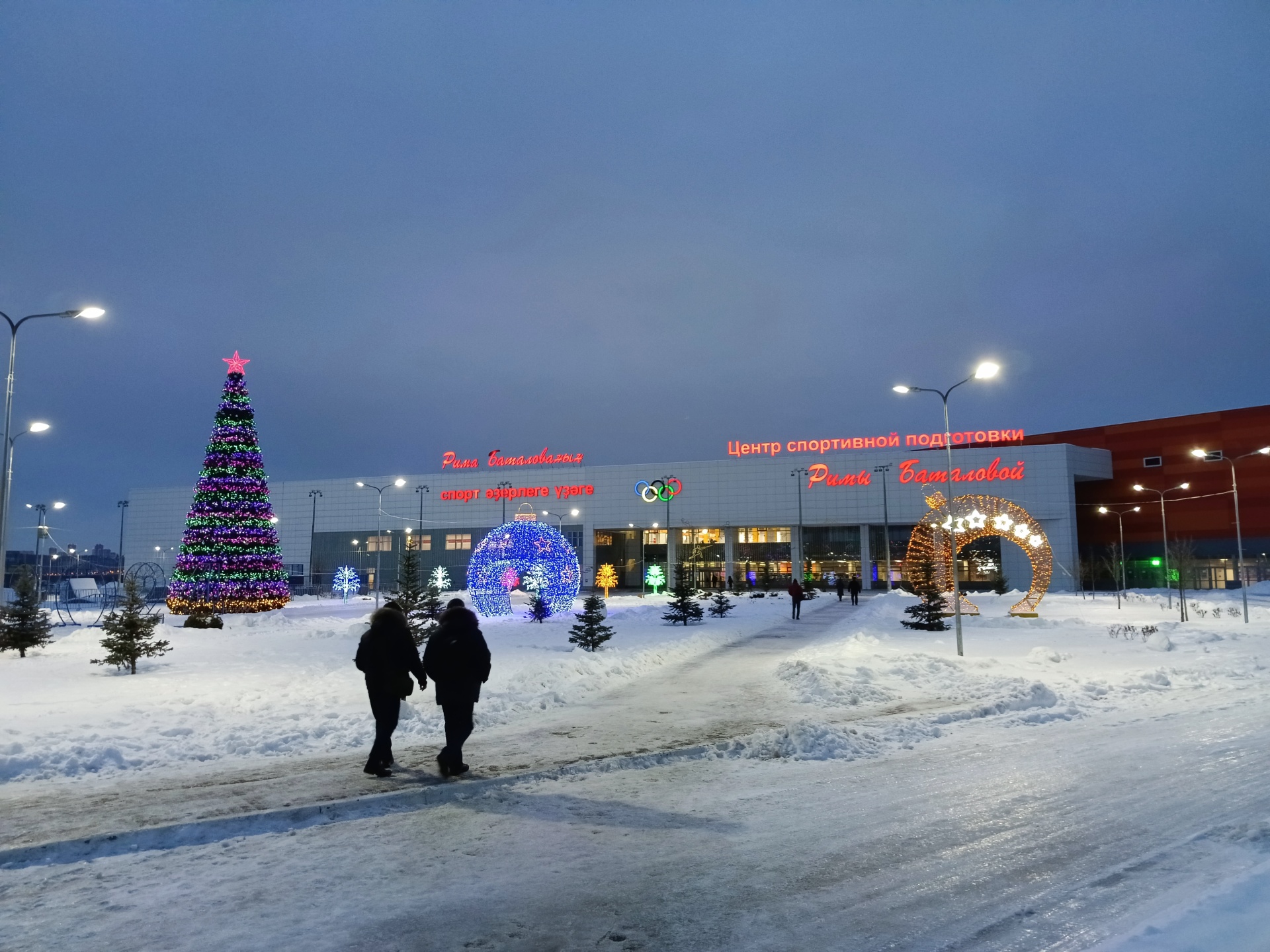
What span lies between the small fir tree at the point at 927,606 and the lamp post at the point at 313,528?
78.4 meters

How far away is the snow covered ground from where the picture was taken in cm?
461

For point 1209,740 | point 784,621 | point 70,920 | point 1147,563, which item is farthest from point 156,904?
point 1147,563

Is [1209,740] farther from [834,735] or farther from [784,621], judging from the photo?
[784,621]

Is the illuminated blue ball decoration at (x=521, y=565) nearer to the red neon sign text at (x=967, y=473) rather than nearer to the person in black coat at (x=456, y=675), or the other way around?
the person in black coat at (x=456, y=675)

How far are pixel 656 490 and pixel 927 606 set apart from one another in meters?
56.0

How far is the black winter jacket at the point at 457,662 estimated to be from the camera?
26.3 feet

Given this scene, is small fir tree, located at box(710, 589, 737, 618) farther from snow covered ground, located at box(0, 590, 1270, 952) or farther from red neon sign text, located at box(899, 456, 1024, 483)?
red neon sign text, located at box(899, 456, 1024, 483)

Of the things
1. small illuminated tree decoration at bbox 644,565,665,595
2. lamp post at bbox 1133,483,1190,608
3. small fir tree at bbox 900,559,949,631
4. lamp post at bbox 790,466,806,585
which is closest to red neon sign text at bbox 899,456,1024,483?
lamp post at bbox 790,466,806,585

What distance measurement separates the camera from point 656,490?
83.0m

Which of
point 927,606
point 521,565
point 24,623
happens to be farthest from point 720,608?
point 24,623

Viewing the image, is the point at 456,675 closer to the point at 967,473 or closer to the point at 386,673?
the point at 386,673

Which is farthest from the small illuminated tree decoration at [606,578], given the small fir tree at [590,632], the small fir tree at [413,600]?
the small fir tree at [590,632]

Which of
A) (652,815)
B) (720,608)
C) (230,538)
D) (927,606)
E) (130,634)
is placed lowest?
(720,608)

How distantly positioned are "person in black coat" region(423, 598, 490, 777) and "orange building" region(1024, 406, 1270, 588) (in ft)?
213
